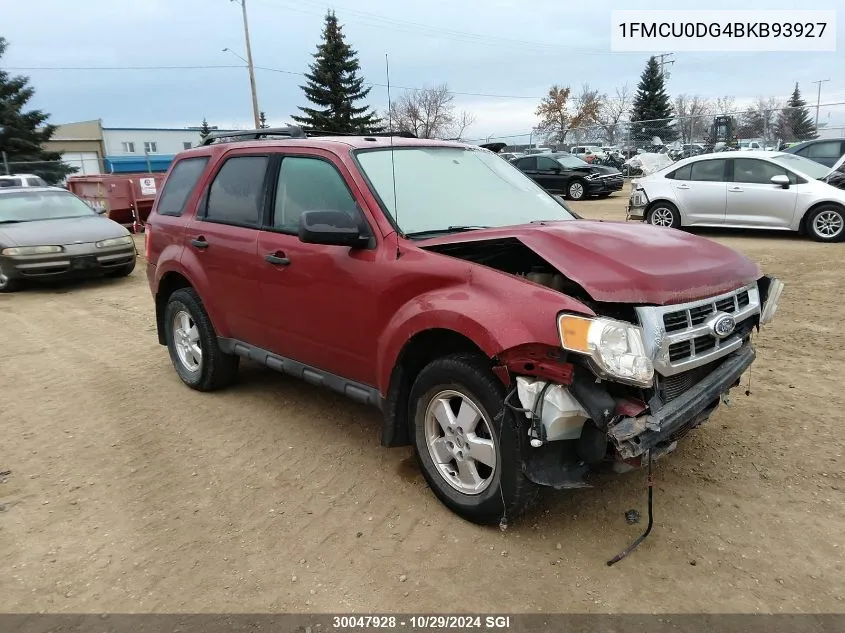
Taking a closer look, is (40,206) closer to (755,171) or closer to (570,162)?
(755,171)

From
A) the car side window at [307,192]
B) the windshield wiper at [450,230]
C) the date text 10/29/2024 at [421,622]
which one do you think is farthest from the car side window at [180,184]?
the date text 10/29/2024 at [421,622]

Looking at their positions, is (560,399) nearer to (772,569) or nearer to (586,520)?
(586,520)

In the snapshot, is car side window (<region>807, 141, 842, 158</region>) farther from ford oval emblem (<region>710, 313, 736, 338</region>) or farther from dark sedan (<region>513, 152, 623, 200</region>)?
ford oval emblem (<region>710, 313, 736, 338</region>)

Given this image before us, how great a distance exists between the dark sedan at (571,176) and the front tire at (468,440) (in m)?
19.1

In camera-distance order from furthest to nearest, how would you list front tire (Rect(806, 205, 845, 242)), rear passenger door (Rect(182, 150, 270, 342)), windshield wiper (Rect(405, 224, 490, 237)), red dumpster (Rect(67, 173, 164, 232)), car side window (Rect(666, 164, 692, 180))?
red dumpster (Rect(67, 173, 164, 232)) < car side window (Rect(666, 164, 692, 180)) < front tire (Rect(806, 205, 845, 242)) < rear passenger door (Rect(182, 150, 270, 342)) < windshield wiper (Rect(405, 224, 490, 237))

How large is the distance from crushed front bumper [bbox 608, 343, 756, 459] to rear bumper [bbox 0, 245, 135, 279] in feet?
31.7

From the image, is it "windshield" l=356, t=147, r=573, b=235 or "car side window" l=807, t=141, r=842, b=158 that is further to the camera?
"car side window" l=807, t=141, r=842, b=158

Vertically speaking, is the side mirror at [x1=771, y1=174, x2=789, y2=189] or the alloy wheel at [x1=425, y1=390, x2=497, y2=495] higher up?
the side mirror at [x1=771, y1=174, x2=789, y2=189]

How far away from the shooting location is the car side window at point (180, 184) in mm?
5207

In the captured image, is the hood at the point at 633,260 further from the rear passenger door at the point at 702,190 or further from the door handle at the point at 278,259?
the rear passenger door at the point at 702,190

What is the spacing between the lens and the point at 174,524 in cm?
340

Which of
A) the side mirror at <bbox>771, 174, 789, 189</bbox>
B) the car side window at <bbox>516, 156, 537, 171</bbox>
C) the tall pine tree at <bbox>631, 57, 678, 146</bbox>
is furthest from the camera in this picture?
the tall pine tree at <bbox>631, 57, 678, 146</bbox>

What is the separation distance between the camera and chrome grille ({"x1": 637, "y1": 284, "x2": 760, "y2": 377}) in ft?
9.27

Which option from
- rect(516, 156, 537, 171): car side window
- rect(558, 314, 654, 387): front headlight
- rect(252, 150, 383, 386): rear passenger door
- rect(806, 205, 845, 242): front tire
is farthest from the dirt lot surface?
rect(516, 156, 537, 171): car side window
